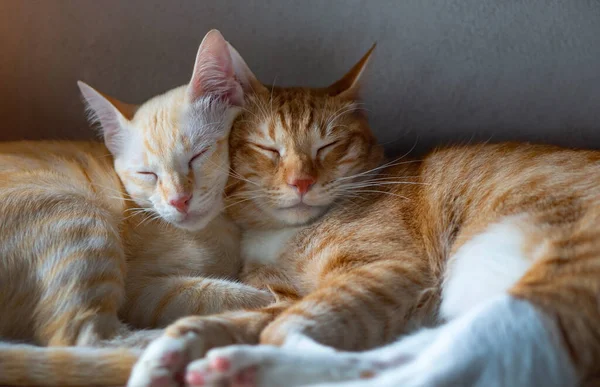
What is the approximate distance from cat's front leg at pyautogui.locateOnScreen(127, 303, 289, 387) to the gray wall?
1.19 m

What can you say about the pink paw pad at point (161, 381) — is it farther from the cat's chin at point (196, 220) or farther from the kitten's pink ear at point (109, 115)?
the kitten's pink ear at point (109, 115)

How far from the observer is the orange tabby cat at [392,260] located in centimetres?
130

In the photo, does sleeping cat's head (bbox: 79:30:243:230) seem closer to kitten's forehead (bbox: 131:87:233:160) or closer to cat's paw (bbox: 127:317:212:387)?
kitten's forehead (bbox: 131:87:233:160)

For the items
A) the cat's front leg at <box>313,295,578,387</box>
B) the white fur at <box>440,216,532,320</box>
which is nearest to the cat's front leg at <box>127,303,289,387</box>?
the cat's front leg at <box>313,295,578,387</box>

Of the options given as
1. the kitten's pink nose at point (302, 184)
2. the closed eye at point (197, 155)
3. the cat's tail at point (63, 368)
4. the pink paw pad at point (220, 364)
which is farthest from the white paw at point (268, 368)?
the closed eye at point (197, 155)

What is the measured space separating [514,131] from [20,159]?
1782mm

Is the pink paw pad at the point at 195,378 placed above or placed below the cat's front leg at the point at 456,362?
below

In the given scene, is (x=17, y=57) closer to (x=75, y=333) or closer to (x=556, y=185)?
(x=75, y=333)

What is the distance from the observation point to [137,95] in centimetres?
266

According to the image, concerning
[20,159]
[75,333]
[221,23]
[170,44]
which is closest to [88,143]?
[20,159]

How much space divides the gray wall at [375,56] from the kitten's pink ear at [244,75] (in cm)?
44

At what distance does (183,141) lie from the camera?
6.62 feet

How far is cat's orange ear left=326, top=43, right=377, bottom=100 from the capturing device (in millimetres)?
2174

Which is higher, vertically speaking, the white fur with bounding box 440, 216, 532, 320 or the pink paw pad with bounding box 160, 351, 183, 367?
the white fur with bounding box 440, 216, 532, 320
